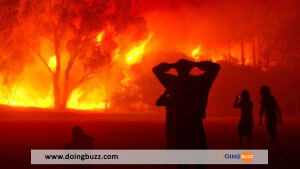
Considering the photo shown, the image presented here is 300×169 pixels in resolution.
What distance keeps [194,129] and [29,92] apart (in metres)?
40.8

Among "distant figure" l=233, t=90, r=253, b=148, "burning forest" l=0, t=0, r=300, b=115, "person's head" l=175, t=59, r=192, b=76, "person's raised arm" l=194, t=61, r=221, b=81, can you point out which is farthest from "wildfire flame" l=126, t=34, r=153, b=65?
"person's head" l=175, t=59, r=192, b=76

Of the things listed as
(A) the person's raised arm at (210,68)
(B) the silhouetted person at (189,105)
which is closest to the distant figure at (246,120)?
(A) the person's raised arm at (210,68)

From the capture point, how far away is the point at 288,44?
4044 centimetres

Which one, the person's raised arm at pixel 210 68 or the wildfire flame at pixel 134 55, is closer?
the person's raised arm at pixel 210 68

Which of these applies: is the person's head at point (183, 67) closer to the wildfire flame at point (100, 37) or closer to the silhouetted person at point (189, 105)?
the silhouetted person at point (189, 105)

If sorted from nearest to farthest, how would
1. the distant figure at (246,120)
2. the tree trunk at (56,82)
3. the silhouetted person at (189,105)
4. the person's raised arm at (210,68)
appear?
the silhouetted person at (189,105) < the person's raised arm at (210,68) < the distant figure at (246,120) < the tree trunk at (56,82)

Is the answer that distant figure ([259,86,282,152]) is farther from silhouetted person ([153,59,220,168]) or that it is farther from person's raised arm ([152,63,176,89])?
person's raised arm ([152,63,176,89])

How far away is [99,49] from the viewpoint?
36.9 meters

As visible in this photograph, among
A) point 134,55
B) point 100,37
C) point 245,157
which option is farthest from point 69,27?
point 245,157

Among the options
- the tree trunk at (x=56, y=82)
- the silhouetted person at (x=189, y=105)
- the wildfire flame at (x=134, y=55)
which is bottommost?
the silhouetted person at (x=189, y=105)

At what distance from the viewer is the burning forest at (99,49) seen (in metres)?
35.4

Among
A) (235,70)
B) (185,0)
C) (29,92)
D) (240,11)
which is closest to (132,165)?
(235,70)

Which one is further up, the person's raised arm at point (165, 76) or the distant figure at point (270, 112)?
the person's raised arm at point (165, 76)

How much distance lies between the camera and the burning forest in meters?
35.4
